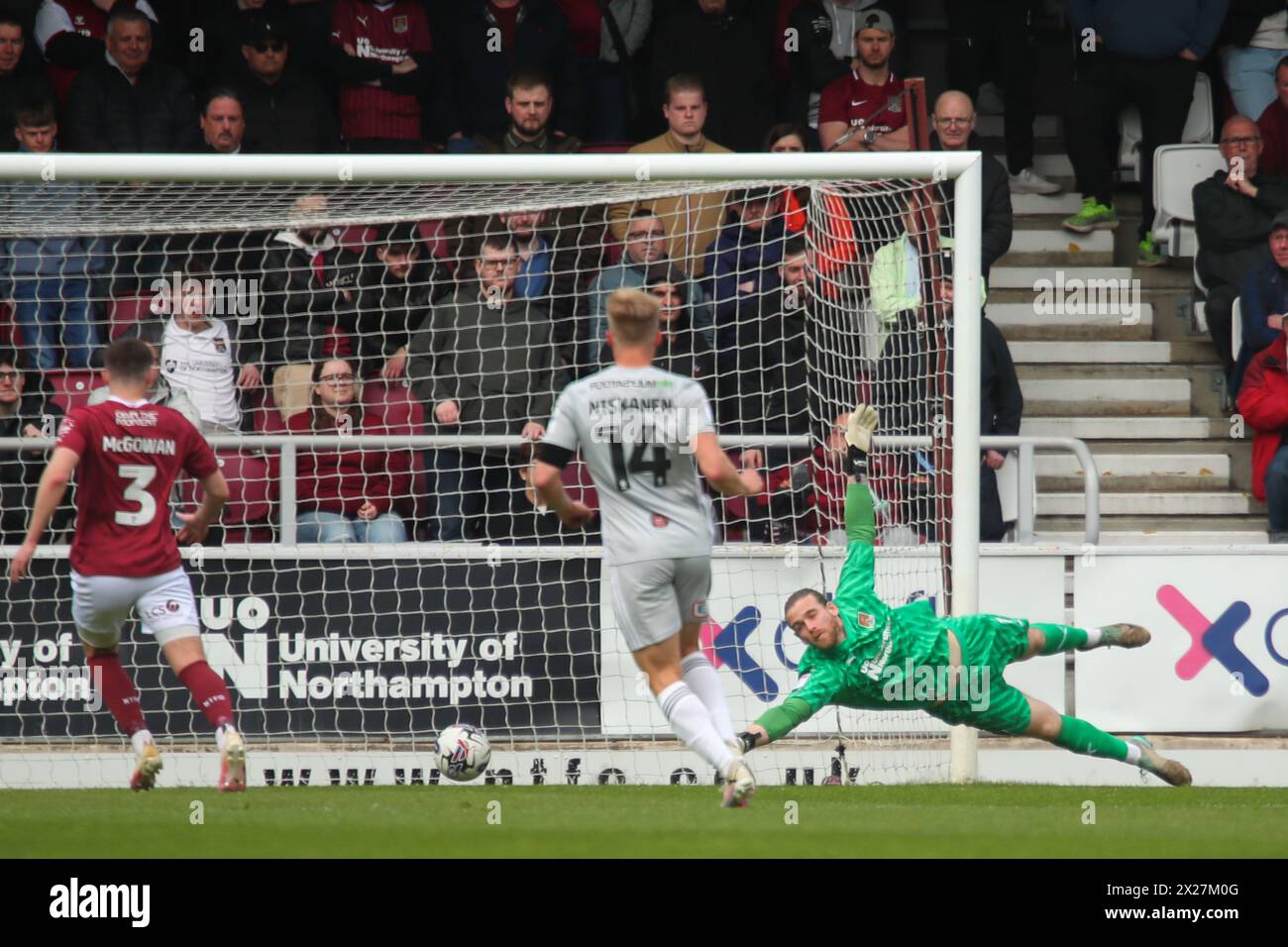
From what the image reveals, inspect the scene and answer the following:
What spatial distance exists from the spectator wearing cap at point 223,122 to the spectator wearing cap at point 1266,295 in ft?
20.9

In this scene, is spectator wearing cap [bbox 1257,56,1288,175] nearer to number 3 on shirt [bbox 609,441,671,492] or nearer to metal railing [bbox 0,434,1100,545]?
metal railing [bbox 0,434,1100,545]

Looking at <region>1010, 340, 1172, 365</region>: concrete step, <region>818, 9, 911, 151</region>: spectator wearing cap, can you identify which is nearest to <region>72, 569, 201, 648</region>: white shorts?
<region>818, 9, 911, 151</region>: spectator wearing cap

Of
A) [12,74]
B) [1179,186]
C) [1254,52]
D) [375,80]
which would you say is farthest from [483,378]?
[1254,52]

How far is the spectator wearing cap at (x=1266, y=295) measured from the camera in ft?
37.3

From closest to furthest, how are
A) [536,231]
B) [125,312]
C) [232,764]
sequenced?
1. [232,764]
2. [536,231]
3. [125,312]

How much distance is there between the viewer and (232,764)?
7.27 metres

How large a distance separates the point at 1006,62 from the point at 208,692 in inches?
319

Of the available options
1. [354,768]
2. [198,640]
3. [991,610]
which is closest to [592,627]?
[354,768]

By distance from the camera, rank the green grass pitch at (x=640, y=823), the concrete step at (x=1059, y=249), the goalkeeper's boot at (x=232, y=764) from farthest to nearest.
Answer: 1. the concrete step at (x=1059, y=249)
2. the goalkeeper's boot at (x=232, y=764)
3. the green grass pitch at (x=640, y=823)

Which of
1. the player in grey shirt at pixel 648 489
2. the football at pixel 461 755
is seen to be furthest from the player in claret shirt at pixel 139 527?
the player in grey shirt at pixel 648 489

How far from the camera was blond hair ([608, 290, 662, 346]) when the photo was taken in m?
6.82

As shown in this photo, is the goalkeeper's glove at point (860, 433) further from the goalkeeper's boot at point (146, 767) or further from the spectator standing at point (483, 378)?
the goalkeeper's boot at point (146, 767)

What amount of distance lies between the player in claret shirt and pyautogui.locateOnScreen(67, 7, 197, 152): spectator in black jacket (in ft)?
13.3

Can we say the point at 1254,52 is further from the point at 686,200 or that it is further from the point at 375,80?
the point at 375,80
